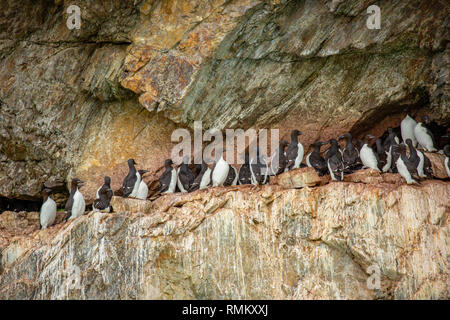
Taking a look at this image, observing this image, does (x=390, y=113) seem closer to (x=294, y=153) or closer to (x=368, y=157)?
(x=368, y=157)

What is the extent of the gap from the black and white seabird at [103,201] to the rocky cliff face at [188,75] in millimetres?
1557

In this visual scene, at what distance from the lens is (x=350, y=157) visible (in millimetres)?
14281

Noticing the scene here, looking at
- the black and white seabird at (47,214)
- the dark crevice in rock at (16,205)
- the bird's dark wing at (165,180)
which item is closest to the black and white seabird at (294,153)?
the bird's dark wing at (165,180)

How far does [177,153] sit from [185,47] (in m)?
A: 2.76

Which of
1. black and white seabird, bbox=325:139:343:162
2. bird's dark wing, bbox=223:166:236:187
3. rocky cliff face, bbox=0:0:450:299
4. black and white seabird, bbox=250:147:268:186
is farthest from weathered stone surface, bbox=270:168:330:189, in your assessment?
bird's dark wing, bbox=223:166:236:187

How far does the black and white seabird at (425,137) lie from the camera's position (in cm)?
1485

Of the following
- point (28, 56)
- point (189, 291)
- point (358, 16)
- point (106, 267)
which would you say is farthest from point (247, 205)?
point (28, 56)

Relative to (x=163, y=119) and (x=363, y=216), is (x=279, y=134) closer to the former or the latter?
(x=163, y=119)

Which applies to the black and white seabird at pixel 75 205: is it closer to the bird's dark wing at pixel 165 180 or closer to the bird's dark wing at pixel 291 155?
the bird's dark wing at pixel 165 180

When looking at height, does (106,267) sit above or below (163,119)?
below

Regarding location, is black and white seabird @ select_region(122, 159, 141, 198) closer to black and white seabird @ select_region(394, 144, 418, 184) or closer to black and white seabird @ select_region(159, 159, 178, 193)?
black and white seabird @ select_region(159, 159, 178, 193)

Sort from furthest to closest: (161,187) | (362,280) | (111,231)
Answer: (161,187)
(111,231)
(362,280)

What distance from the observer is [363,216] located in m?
12.3

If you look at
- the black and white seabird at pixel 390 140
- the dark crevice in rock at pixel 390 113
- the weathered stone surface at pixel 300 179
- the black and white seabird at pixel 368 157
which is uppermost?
the dark crevice in rock at pixel 390 113
